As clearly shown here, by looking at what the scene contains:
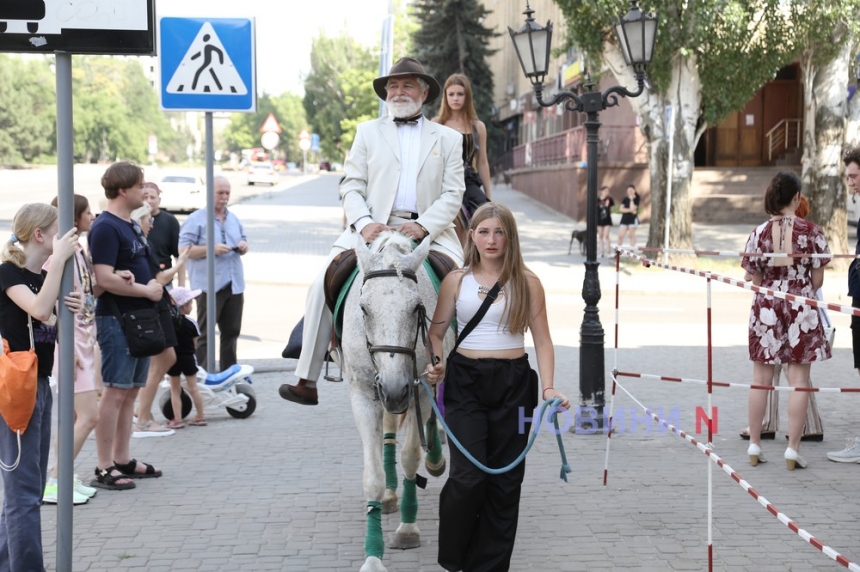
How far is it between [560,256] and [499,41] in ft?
162

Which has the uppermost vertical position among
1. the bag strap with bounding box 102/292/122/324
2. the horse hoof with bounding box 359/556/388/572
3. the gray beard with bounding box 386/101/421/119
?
the gray beard with bounding box 386/101/421/119

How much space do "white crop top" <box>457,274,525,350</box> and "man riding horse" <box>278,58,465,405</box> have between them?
3.35 feet

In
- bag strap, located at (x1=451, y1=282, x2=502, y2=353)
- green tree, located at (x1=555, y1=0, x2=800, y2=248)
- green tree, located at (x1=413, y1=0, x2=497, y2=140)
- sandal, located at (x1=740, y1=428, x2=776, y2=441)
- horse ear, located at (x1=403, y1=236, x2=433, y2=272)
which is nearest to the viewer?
bag strap, located at (x1=451, y1=282, x2=502, y2=353)

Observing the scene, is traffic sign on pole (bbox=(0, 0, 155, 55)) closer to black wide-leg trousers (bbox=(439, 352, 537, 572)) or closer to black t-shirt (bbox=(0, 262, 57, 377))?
black t-shirt (bbox=(0, 262, 57, 377))

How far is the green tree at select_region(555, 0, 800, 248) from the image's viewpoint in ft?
70.6

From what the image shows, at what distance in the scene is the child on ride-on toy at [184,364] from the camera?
9.01 meters

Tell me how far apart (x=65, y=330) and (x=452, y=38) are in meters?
56.4

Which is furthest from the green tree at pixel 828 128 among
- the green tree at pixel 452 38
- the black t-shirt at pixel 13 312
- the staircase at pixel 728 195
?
the green tree at pixel 452 38

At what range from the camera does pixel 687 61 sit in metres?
22.9

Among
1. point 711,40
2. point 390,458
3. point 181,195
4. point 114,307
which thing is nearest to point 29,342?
point 114,307

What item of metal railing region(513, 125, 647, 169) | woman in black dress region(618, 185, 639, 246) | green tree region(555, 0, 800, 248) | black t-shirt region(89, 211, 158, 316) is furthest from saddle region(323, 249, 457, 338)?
metal railing region(513, 125, 647, 169)

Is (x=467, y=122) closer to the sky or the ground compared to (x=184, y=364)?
closer to the sky

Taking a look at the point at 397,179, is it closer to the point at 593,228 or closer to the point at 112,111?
the point at 593,228

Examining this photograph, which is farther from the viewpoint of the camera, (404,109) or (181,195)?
(181,195)
